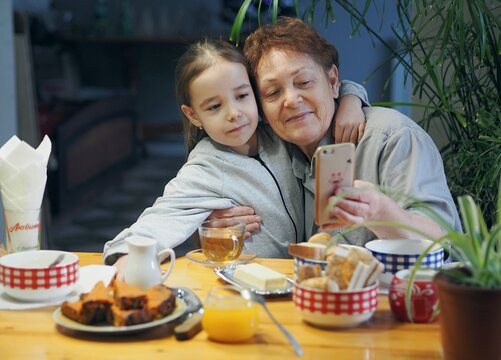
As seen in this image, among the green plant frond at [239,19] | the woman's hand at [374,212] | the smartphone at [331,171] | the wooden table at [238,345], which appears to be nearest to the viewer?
the wooden table at [238,345]

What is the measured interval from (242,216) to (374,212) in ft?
1.67

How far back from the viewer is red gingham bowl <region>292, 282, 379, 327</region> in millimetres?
1415

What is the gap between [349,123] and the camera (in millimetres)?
2170

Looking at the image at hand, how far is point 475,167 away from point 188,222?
0.95 metres

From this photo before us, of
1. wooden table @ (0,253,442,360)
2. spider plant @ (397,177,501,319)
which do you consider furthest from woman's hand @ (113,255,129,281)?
spider plant @ (397,177,501,319)

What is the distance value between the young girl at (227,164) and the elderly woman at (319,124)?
0.05m

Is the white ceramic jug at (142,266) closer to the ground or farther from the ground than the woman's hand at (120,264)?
farther from the ground

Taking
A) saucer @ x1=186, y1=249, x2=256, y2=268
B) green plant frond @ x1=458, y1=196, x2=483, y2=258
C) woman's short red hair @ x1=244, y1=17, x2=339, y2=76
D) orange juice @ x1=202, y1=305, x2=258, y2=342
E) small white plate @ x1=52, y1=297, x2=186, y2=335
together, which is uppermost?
woman's short red hair @ x1=244, y1=17, x2=339, y2=76

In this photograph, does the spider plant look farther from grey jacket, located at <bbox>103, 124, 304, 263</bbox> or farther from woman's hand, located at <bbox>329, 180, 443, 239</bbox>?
grey jacket, located at <bbox>103, 124, 304, 263</bbox>

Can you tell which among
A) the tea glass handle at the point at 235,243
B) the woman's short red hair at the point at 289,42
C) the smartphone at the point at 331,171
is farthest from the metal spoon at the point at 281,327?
the woman's short red hair at the point at 289,42

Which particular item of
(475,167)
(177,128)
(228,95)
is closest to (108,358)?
(228,95)

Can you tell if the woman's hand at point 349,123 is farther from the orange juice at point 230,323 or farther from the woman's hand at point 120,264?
the orange juice at point 230,323

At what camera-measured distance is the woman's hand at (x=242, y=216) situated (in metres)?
2.16

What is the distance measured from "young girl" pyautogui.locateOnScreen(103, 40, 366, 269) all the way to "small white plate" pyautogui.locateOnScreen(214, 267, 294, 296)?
0.31 meters
